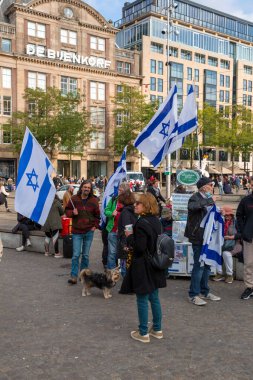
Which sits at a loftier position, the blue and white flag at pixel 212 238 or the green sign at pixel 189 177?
the green sign at pixel 189 177

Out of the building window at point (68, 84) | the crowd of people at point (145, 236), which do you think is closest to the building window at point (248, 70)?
the building window at point (68, 84)

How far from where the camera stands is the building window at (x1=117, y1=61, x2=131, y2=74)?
179 feet

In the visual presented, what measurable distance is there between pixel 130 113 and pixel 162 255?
45.4 meters

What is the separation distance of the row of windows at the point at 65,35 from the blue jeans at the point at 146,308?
46831mm

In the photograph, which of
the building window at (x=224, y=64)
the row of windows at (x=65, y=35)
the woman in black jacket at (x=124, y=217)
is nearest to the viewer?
the woman in black jacket at (x=124, y=217)

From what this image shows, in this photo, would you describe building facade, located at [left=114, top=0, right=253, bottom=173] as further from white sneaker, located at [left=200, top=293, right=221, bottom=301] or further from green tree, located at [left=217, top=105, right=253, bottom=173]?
white sneaker, located at [left=200, top=293, right=221, bottom=301]

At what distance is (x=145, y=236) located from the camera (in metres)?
4.69

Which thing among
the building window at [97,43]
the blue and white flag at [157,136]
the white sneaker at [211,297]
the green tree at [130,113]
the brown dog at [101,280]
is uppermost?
the building window at [97,43]

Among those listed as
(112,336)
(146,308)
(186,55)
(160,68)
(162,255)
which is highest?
(186,55)

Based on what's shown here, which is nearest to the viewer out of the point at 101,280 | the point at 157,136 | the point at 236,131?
the point at 101,280

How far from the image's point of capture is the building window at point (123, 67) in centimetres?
5455

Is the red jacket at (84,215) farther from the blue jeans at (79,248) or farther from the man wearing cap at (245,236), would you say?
the man wearing cap at (245,236)

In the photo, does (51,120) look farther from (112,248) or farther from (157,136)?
(112,248)

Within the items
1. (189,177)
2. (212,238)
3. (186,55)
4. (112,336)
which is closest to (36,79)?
(186,55)
